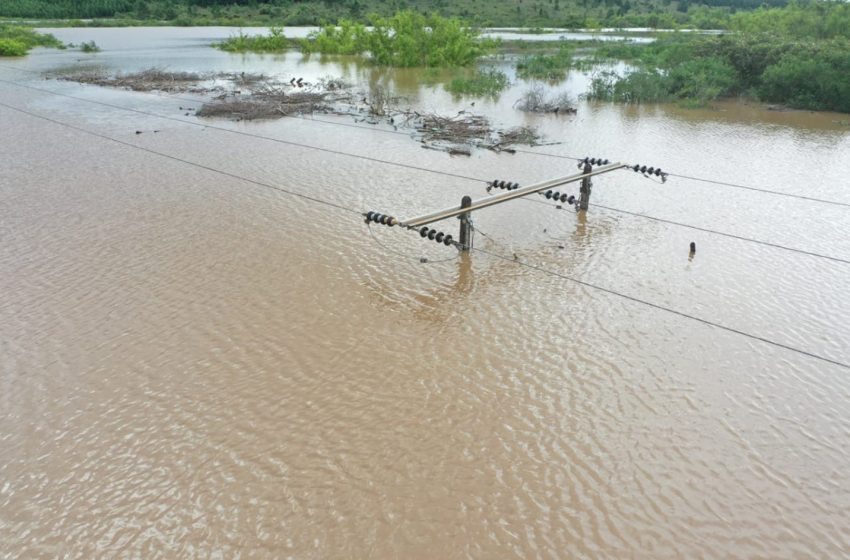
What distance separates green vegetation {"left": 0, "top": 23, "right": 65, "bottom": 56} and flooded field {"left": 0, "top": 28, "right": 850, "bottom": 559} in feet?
72.4

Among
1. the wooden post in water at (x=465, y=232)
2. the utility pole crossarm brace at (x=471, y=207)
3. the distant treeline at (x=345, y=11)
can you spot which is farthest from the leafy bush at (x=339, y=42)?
the wooden post in water at (x=465, y=232)

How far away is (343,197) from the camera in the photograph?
30.7 feet

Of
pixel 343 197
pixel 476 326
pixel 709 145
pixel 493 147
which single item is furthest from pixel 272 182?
pixel 709 145

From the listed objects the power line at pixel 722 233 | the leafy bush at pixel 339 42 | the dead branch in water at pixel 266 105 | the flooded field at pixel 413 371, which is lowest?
the flooded field at pixel 413 371

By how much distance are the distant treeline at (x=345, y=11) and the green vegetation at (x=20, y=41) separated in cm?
1853

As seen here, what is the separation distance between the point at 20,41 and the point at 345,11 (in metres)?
27.2

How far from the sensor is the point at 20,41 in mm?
29562


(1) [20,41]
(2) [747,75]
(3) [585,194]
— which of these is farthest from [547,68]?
(1) [20,41]

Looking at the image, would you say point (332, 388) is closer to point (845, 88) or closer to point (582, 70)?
point (845, 88)

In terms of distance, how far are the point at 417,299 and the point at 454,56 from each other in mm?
20222

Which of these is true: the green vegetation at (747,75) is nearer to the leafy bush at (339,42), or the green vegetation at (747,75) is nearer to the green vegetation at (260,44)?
the leafy bush at (339,42)

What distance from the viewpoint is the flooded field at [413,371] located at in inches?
142

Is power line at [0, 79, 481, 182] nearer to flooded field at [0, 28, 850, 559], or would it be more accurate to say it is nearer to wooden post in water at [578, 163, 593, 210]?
flooded field at [0, 28, 850, 559]

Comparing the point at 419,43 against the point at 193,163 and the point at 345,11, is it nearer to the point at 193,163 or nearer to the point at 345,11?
the point at 193,163
